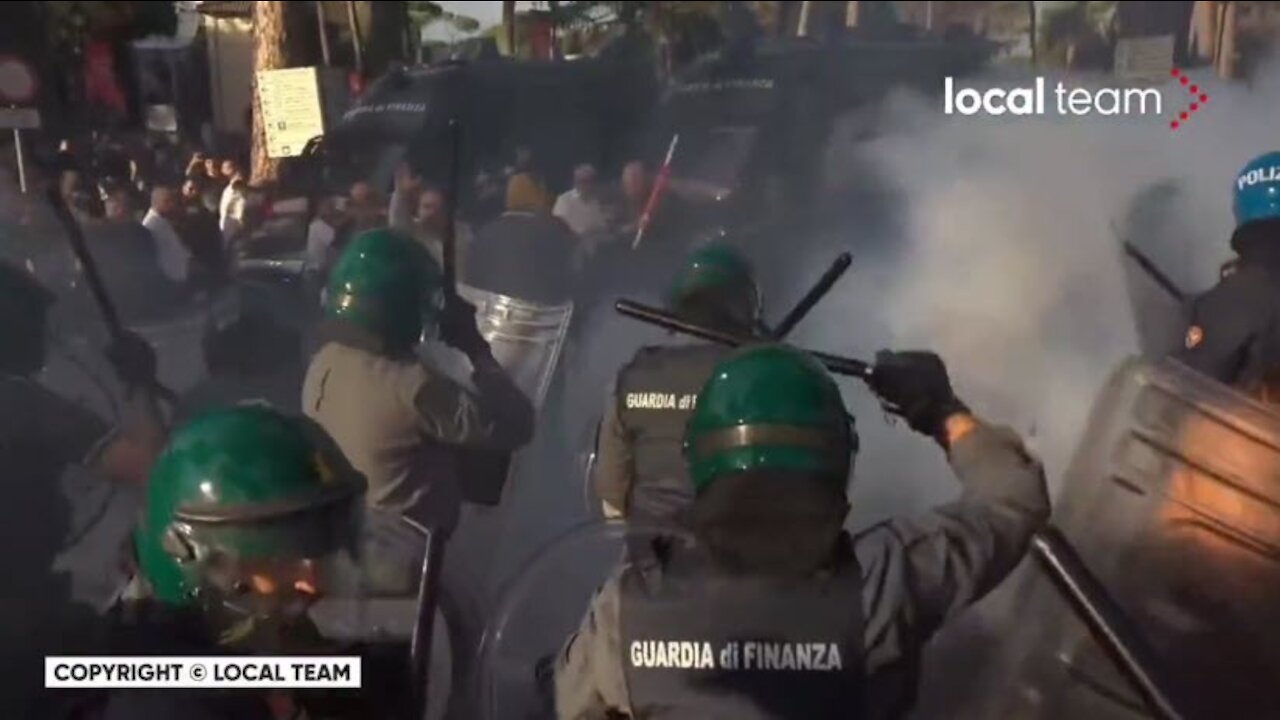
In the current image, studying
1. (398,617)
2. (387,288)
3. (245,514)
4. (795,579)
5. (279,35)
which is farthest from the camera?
(279,35)

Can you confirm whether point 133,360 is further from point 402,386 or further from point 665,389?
point 665,389

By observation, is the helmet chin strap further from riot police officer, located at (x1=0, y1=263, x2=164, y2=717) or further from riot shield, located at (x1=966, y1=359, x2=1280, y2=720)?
riot shield, located at (x1=966, y1=359, x2=1280, y2=720)

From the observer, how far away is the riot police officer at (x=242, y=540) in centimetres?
216

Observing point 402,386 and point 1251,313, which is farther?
point 402,386

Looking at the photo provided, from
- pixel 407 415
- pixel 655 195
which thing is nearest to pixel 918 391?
pixel 655 195

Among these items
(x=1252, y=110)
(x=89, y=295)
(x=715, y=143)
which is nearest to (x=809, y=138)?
(x=715, y=143)

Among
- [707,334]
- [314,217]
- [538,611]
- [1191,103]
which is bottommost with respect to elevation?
[538,611]

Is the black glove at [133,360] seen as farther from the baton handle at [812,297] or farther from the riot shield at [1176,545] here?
the riot shield at [1176,545]

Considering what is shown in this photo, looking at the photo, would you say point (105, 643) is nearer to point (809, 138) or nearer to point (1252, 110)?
point (809, 138)

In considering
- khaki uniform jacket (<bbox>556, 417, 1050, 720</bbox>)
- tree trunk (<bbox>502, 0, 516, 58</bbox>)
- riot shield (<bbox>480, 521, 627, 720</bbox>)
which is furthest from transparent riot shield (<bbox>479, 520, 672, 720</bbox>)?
tree trunk (<bbox>502, 0, 516, 58</bbox>)

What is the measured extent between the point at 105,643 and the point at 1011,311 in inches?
49.3

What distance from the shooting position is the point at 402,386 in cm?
263

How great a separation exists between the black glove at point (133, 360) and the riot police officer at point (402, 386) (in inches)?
8.4

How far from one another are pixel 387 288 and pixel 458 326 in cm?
11
